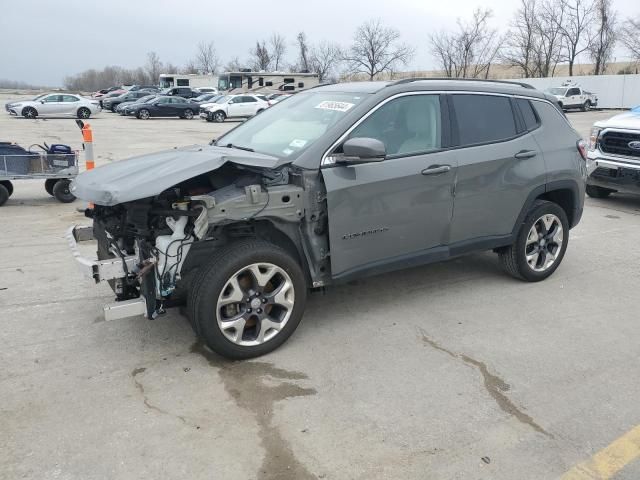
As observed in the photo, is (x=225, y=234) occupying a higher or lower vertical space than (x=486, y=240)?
higher

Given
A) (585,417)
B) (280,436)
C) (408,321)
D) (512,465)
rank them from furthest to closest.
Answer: (408,321) → (585,417) → (280,436) → (512,465)

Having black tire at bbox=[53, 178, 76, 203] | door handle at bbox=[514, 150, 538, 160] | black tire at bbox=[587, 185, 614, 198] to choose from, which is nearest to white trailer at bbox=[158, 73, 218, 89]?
black tire at bbox=[53, 178, 76, 203]

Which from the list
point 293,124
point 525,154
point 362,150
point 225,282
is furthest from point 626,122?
point 225,282

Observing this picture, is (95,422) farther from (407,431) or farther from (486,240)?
(486,240)

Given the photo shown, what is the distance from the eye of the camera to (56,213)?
837cm

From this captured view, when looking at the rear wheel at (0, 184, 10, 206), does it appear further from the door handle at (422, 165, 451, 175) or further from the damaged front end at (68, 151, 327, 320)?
the door handle at (422, 165, 451, 175)

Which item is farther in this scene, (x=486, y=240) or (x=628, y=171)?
(x=628, y=171)

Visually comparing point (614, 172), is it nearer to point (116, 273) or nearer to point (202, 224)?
point (202, 224)

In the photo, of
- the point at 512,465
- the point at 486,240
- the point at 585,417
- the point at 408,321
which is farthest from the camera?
the point at 486,240

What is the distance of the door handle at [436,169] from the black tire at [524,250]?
119cm

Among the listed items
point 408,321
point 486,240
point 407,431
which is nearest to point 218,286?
point 407,431

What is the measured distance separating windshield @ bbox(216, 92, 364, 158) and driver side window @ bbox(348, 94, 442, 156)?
0.21 m

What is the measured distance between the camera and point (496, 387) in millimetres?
3514

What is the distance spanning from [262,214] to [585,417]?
7.65 feet
